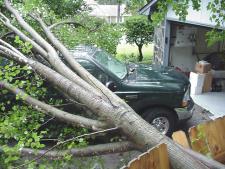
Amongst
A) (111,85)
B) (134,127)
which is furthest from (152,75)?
(134,127)

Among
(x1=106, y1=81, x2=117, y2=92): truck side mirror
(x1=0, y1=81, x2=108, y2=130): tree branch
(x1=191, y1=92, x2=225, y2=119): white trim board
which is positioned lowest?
(x1=191, y1=92, x2=225, y2=119): white trim board

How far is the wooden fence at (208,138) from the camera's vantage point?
3373mm

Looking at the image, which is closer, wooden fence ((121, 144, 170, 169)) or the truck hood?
wooden fence ((121, 144, 170, 169))

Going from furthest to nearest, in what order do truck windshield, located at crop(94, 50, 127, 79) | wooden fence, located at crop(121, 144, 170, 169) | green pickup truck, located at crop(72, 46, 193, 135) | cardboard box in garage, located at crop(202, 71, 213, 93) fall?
cardboard box in garage, located at crop(202, 71, 213, 93) < truck windshield, located at crop(94, 50, 127, 79) < green pickup truck, located at crop(72, 46, 193, 135) < wooden fence, located at crop(121, 144, 170, 169)

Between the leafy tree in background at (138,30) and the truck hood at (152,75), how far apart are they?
31.7ft

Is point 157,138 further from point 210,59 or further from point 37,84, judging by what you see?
point 210,59

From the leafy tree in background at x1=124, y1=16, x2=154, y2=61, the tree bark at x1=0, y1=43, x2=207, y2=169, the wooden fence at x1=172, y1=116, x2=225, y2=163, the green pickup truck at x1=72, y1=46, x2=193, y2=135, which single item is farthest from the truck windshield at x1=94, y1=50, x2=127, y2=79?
the leafy tree in background at x1=124, y1=16, x2=154, y2=61

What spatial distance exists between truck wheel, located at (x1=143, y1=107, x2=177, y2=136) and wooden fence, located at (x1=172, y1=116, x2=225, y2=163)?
331cm

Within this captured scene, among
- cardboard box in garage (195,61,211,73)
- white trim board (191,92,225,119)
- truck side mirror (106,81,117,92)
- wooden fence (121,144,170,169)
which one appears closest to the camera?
wooden fence (121,144,170,169)

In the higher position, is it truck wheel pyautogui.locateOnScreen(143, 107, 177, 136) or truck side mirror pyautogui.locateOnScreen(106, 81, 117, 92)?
truck side mirror pyautogui.locateOnScreen(106, 81, 117, 92)

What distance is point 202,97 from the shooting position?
10.1 metres

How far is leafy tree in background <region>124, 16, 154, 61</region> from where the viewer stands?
17.6 meters

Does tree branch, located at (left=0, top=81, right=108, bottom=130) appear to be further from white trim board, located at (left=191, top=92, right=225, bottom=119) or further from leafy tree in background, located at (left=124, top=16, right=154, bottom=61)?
leafy tree in background, located at (left=124, top=16, right=154, bottom=61)

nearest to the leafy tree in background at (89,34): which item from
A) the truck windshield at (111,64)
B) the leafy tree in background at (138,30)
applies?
the truck windshield at (111,64)
